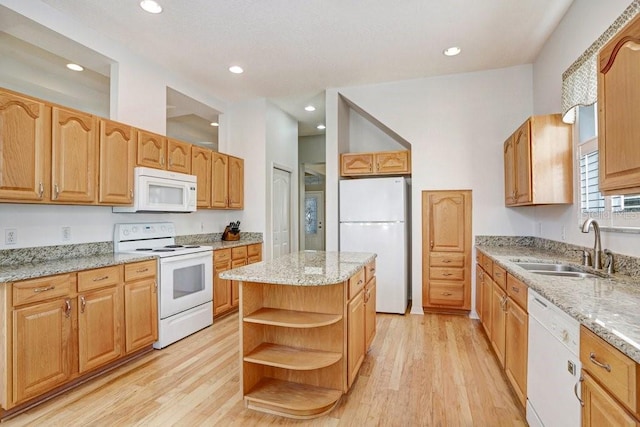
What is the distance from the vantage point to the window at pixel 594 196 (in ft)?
6.49

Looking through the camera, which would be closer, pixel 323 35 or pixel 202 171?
pixel 323 35

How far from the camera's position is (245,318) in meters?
2.08

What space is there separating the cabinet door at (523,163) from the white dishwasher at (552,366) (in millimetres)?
1428

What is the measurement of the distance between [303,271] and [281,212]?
348 cm

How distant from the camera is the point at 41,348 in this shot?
2080 mm

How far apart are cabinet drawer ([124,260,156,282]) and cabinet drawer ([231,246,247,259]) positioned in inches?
47.4

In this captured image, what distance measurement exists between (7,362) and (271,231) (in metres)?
3.32

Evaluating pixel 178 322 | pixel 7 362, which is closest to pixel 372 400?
pixel 178 322

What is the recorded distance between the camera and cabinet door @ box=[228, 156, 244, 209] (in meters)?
4.56

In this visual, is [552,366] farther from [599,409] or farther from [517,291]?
[517,291]

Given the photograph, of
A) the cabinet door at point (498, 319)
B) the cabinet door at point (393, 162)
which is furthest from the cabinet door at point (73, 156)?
the cabinet door at point (498, 319)

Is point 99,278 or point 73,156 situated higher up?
point 73,156

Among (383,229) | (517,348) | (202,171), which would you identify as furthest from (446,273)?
(202,171)

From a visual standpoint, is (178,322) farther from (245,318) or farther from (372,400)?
(372,400)
